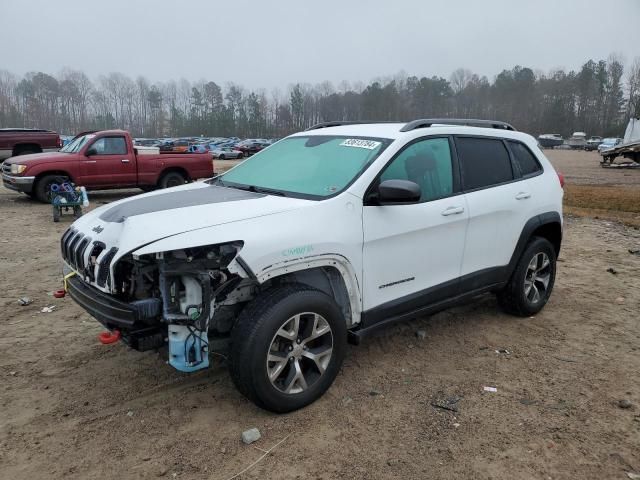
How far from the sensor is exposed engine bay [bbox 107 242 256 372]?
2.88m

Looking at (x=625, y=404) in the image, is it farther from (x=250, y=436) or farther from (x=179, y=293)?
(x=179, y=293)

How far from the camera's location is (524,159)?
193 inches

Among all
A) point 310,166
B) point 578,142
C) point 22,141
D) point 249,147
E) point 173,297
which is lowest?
point 173,297

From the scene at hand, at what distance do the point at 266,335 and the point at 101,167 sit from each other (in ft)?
37.3

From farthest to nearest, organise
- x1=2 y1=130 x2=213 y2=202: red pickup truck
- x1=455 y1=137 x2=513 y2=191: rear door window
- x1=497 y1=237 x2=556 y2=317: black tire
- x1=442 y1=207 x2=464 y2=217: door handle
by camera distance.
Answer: x1=2 y1=130 x2=213 y2=202: red pickup truck < x1=497 y1=237 x2=556 y2=317: black tire < x1=455 y1=137 x2=513 y2=191: rear door window < x1=442 y1=207 x2=464 y2=217: door handle

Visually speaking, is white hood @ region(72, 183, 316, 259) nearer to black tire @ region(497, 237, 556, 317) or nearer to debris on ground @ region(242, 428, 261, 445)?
debris on ground @ region(242, 428, 261, 445)

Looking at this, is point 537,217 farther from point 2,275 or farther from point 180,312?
point 2,275

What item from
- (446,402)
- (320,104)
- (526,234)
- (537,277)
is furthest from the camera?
(320,104)

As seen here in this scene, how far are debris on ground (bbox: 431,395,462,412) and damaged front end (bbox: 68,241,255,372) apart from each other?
151cm

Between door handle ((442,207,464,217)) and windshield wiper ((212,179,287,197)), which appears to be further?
door handle ((442,207,464,217))

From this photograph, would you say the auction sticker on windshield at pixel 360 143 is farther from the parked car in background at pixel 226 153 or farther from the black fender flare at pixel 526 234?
the parked car in background at pixel 226 153

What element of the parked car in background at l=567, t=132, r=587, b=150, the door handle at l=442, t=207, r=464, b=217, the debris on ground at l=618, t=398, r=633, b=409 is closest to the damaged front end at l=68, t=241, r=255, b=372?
the door handle at l=442, t=207, r=464, b=217

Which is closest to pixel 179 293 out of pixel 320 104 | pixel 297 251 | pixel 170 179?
pixel 297 251

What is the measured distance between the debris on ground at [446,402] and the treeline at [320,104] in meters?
90.3
